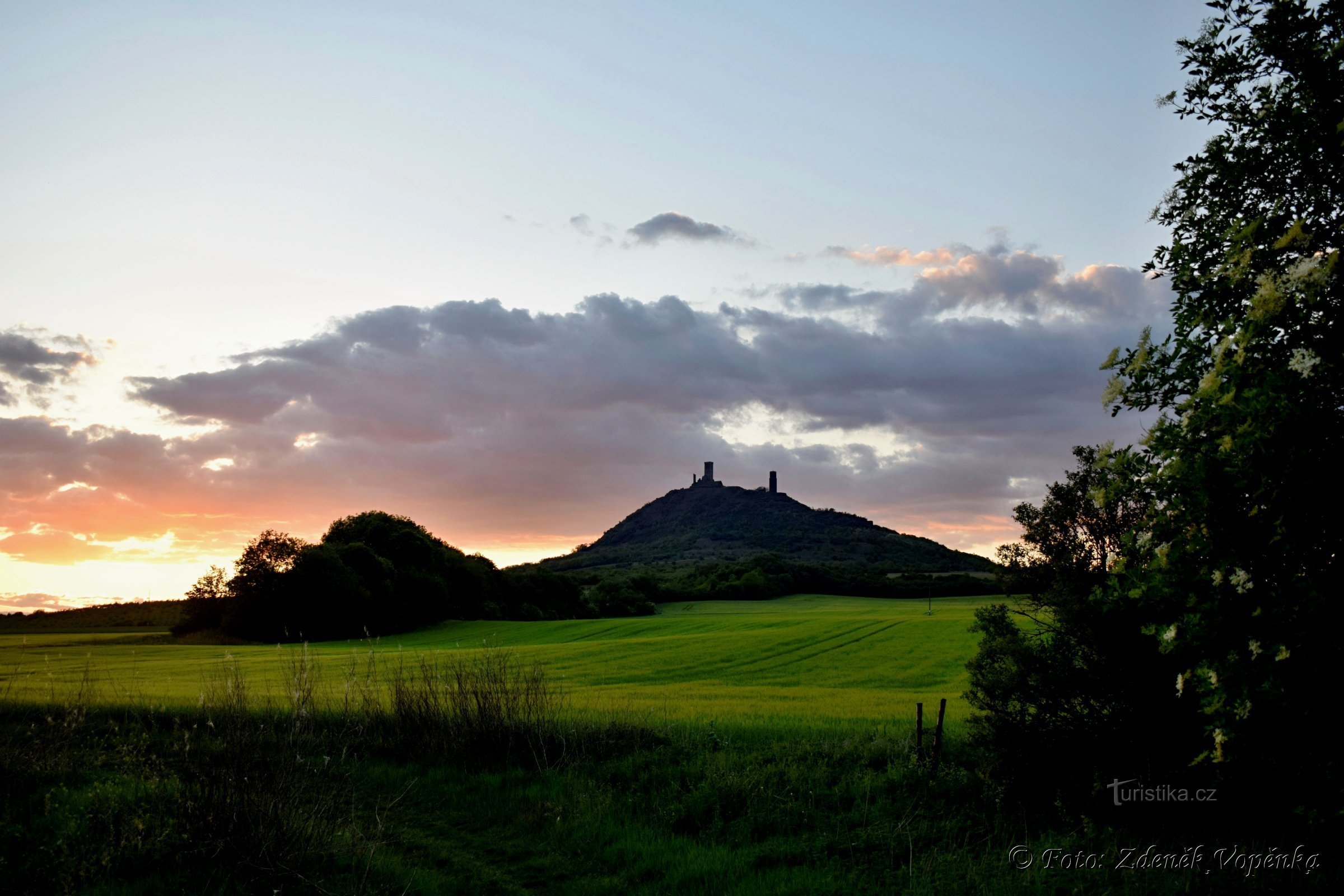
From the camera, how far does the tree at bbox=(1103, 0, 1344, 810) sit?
6.23 meters

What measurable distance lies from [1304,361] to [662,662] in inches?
1343

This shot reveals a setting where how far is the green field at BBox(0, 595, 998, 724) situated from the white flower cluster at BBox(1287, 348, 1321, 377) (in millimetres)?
13492

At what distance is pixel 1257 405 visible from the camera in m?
6.04

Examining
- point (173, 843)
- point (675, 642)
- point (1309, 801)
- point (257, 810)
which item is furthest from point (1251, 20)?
point (675, 642)

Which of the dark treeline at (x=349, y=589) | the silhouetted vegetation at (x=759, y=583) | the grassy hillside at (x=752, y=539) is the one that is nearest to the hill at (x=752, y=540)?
the grassy hillside at (x=752, y=539)

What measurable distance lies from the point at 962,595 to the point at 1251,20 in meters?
91.7

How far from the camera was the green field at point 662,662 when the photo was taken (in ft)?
70.1

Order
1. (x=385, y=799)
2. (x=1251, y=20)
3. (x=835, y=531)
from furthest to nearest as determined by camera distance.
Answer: (x=835, y=531)
(x=385, y=799)
(x=1251, y=20)

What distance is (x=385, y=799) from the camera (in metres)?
13.2

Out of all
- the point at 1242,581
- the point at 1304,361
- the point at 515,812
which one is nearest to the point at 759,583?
the point at 515,812

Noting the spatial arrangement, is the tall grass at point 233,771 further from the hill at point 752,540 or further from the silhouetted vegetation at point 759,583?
the hill at point 752,540

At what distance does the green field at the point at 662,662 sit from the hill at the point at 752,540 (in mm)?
65688

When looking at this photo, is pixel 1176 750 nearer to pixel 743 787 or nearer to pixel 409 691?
pixel 743 787

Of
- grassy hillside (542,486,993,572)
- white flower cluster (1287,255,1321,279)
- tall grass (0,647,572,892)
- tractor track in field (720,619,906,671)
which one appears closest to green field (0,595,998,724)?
tractor track in field (720,619,906,671)
